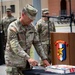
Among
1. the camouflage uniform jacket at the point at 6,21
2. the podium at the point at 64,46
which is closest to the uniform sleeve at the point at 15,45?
the podium at the point at 64,46

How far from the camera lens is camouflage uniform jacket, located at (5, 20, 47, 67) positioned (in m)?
3.78

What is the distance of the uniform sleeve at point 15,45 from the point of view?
145 inches

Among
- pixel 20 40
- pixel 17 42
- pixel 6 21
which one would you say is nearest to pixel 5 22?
pixel 6 21

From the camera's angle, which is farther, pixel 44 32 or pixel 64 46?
pixel 44 32

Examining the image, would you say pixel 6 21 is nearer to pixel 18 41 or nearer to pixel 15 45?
pixel 18 41

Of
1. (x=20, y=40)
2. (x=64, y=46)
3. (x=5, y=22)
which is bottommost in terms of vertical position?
(x=64, y=46)

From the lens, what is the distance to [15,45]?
373 centimetres

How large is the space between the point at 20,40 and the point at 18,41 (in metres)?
0.04

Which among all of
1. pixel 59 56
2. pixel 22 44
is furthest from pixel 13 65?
pixel 59 56

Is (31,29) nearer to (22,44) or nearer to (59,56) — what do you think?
(22,44)

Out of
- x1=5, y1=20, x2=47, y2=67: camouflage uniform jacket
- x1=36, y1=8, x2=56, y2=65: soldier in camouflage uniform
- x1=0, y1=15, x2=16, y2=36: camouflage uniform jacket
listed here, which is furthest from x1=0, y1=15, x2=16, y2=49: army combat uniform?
x1=5, y1=20, x2=47, y2=67: camouflage uniform jacket

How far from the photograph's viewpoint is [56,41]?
4.33 meters

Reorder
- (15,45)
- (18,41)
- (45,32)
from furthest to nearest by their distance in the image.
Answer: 1. (45,32)
2. (18,41)
3. (15,45)

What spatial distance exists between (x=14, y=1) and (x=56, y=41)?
7.18 meters
